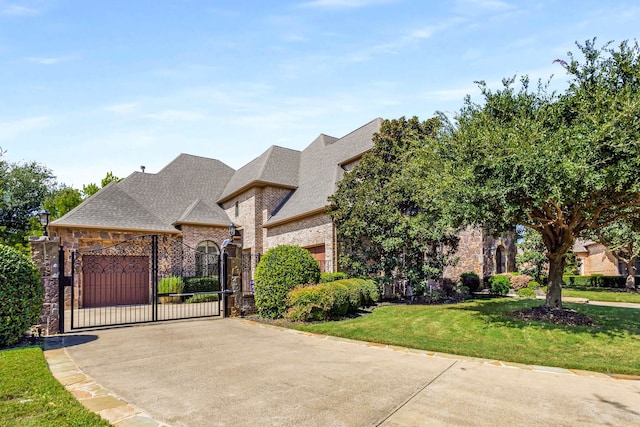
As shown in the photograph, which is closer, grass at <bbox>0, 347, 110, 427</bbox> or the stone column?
grass at <bbox>0, 347, 110, 427</bbox>

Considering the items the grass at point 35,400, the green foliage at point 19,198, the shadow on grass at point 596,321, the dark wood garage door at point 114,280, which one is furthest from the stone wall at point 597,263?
the green foliage at point 19,198

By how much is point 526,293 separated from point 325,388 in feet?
53.5

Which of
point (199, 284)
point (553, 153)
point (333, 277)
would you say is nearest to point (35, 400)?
point (553, 153)

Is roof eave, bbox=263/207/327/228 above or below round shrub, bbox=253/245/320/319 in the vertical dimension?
above

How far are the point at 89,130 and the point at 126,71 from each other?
492 centimetres

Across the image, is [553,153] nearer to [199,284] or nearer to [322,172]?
[322,172]

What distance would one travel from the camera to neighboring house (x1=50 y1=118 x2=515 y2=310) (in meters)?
18.1

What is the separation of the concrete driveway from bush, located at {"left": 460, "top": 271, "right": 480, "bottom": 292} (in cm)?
1211

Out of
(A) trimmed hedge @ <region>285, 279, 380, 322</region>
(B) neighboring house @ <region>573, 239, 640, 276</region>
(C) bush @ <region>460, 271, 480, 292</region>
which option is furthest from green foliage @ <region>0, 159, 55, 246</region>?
(B) neighboring house @ <region>573, 239, 640, 276</region>

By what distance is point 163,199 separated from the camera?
2216cm

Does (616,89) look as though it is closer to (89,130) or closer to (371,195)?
(371,195)

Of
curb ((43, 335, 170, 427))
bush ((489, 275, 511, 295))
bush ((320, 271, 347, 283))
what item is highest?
bush ((320, 271, 347, 283))

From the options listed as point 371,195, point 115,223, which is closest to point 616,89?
point 371,195

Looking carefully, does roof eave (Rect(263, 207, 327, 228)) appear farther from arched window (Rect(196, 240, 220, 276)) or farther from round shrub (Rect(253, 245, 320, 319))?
round shrub (Rect(253, 245, 320, 319))
